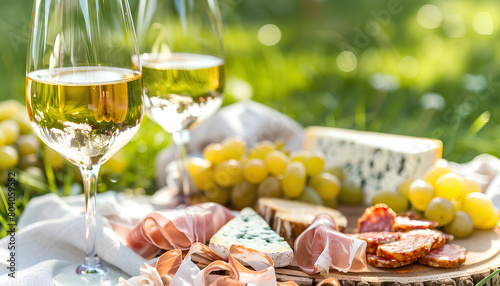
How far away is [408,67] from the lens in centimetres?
300

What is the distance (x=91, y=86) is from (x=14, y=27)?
2355 mm

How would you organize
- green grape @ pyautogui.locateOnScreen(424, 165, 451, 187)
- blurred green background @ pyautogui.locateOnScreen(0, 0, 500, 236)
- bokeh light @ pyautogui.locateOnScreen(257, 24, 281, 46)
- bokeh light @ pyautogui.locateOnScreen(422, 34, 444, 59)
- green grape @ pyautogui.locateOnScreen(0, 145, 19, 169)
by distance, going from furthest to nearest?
bokeh light @ pyautogui.locateOnScreen(257, 24, 281, 46) < bokeh light @ pyautogui.locateOnScreen(422, 34, 444, 59) < blurred green background @ pyautogui.locateOnScreen(0, 0, 500, 236) < green grape @ pyautogui.locateOnScreen(0, 145, 19, 169) < green grape @ pyautogui.locateOnScreen(424, 165, 451, 187)

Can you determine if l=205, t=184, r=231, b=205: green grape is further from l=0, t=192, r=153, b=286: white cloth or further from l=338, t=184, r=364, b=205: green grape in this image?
l=338, t=184, r=364, b=205: green grape

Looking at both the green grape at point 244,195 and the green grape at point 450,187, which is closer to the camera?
the green grape at point 450,187

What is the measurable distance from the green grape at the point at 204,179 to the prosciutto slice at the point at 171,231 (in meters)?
0.26

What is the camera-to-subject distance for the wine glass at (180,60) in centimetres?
129

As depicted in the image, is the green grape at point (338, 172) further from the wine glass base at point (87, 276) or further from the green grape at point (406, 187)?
the wine glass base at point (87, 276)

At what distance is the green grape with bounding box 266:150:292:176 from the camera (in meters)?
1.48

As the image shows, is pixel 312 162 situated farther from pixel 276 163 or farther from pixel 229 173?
pixel 229 173

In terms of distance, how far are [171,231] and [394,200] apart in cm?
62

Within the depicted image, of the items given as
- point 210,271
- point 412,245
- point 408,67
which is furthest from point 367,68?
point 210,271

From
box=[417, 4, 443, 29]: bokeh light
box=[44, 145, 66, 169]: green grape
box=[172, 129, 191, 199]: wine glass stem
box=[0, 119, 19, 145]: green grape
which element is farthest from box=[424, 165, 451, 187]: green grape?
box=[417, 4, 443, 29]: bokeh light

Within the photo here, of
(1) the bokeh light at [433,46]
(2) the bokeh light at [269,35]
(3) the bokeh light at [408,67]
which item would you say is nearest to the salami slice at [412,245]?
(3) the bokeh light at [408,67]

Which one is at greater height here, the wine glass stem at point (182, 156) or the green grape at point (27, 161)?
the wine glass stem at point (182, 156)
